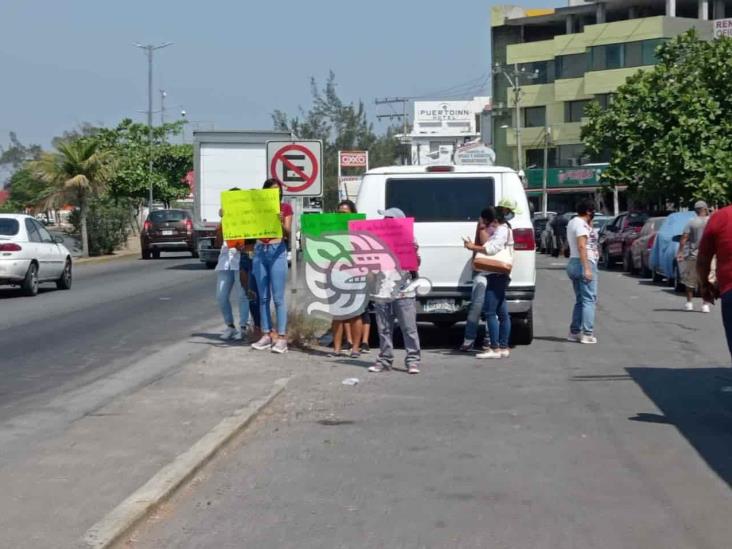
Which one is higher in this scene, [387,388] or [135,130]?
→ [135,130]

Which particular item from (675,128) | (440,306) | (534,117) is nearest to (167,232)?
(675,128)

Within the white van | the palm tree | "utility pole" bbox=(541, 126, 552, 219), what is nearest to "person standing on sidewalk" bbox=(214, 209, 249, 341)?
the white van

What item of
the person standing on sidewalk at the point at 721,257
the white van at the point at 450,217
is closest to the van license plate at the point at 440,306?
the white van at the point at 450,217

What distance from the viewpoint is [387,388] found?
37.7 feet

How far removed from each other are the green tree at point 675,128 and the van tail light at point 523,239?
22.2 m

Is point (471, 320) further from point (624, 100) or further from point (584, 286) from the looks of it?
point (624, 100)

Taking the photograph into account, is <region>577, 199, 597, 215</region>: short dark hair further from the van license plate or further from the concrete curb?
the concrete curb

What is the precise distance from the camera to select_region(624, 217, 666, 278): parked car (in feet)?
94.8

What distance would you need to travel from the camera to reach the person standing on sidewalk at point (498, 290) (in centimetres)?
1313

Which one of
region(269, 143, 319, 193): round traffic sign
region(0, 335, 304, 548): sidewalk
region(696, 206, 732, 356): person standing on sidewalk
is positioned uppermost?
region(269, 143, 319, 193): round traffic sign

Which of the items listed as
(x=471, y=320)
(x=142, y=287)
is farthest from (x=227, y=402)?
(x=142, y=287)

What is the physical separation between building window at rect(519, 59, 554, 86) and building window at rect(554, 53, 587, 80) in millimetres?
1457

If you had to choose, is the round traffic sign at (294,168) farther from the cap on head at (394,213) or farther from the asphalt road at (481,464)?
Result: the asphalt road at (481,464)

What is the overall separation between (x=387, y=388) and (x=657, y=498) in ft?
15.4
